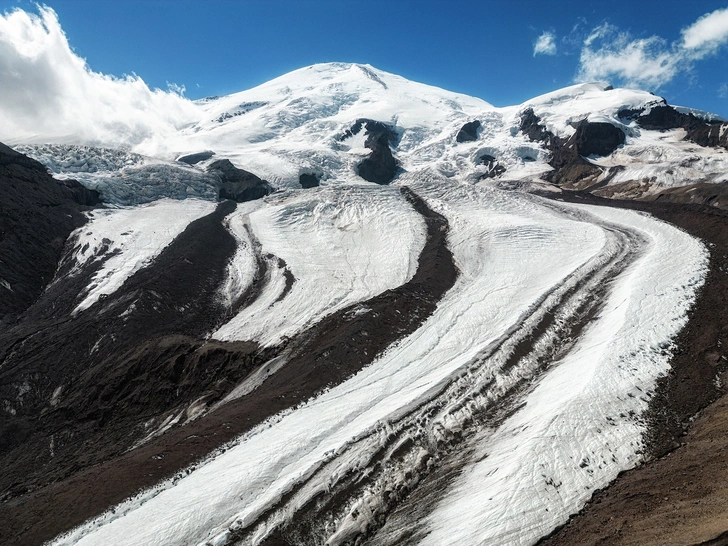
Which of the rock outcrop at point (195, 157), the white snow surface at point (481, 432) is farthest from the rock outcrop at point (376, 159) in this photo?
the white snow surface at point (481, 432)

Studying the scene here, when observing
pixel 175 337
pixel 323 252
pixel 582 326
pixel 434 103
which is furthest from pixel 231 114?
pixel 582 326

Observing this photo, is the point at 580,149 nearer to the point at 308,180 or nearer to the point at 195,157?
the point at 308,180

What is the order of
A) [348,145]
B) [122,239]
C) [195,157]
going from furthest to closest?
[348,145] → [195,157] → [122,239]

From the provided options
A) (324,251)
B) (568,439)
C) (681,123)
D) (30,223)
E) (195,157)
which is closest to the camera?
(568,439)

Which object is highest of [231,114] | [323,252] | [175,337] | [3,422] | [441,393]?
[231,114]

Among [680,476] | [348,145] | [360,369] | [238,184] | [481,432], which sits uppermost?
[348,145]

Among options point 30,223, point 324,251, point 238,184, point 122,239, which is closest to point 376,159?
point 238,184

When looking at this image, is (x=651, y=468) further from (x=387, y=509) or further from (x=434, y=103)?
(x=434, y=103)

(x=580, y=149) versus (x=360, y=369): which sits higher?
(x=580, y=149)

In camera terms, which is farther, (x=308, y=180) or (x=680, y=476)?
(x=308, y=180)
